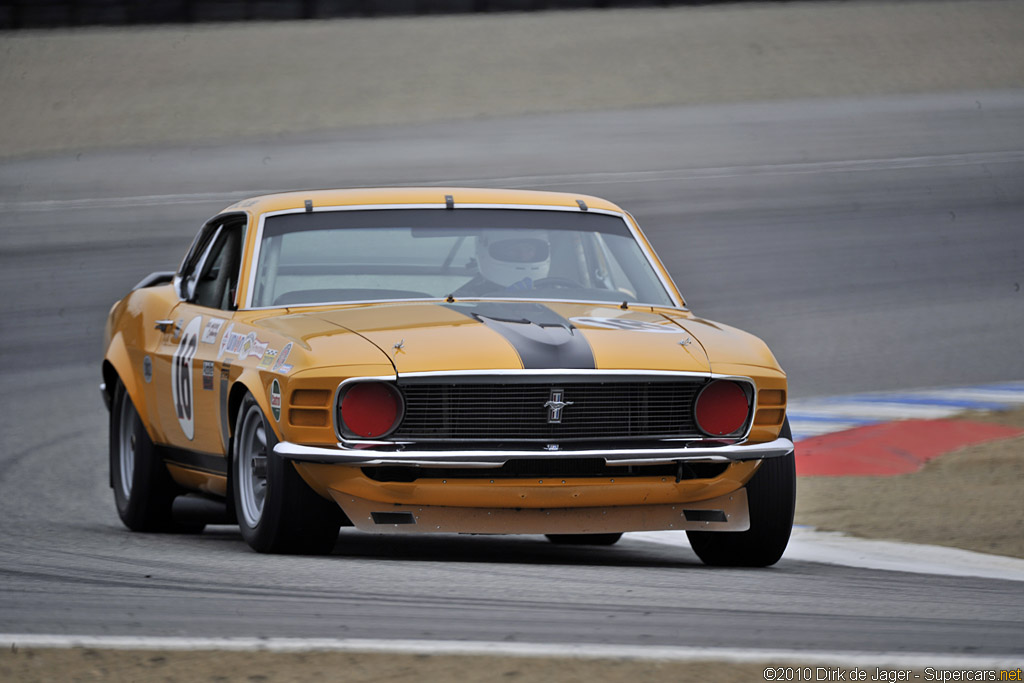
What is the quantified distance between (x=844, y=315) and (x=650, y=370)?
942 cm

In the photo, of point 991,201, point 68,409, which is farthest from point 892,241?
point 68,409

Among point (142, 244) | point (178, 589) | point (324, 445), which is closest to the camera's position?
point (178, 589)

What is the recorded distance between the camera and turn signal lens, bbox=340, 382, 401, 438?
5.66m

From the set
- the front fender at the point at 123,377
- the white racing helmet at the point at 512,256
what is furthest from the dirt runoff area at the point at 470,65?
the white racing helmet at the point at 512,256

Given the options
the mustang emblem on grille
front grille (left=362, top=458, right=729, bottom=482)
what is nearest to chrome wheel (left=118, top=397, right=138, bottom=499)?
front grille (left=362, top=458, right=729, bottom=482)

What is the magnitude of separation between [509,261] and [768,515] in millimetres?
1552

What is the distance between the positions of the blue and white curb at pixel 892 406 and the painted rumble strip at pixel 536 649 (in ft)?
20.6

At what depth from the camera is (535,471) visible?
5730 millimetres

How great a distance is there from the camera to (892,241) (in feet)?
59.0

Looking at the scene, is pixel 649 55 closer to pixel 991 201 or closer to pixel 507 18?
pixel 507 18

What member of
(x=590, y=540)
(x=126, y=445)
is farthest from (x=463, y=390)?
(x=126, y=445)

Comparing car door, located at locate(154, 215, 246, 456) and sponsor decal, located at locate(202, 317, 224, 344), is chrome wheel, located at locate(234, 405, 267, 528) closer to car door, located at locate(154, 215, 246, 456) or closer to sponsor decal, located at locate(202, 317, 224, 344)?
car door, located at locate(154, 215, 246, 456)

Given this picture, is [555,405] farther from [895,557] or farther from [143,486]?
[143,486]

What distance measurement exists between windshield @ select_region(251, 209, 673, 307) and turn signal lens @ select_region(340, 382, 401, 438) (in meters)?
1.12
